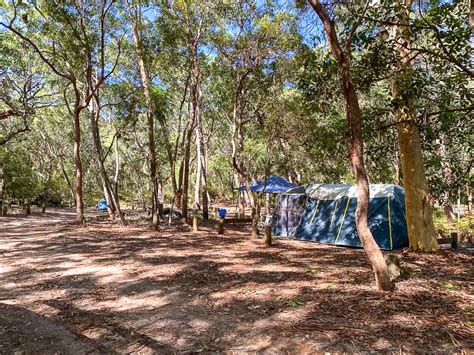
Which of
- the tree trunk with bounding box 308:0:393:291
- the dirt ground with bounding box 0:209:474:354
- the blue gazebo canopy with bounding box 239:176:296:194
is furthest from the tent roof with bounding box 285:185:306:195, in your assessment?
the tree trunk with bounding box 308:0:393:291

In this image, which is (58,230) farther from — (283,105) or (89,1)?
(283,105)

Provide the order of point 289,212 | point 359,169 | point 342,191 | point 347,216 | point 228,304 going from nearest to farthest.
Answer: point 228,304 < point 359,169 < point 347,216 < point 342,191 < point 289,212

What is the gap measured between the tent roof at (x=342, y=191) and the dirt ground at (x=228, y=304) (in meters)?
2.80

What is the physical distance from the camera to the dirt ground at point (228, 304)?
3.71m

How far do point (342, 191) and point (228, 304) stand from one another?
25.0 feet

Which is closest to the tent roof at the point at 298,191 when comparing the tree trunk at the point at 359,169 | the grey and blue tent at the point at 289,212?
the grey and blue tent at the point at 289,212

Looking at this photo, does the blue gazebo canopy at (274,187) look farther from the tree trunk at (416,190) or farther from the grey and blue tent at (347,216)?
the tree trunk at (416,190)

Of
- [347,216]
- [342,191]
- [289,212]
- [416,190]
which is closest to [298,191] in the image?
[289,212]

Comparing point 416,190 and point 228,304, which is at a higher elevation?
point 416,190

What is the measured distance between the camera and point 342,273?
21.1 feet

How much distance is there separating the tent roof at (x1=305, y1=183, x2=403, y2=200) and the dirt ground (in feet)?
9.17

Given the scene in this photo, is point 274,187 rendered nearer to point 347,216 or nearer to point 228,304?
point 347,216

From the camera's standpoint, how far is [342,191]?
38.0 feet

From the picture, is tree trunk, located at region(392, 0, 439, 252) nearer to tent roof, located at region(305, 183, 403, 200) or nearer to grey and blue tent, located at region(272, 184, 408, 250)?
grey and blue tent, located at region(272, 184, 408, 250)
